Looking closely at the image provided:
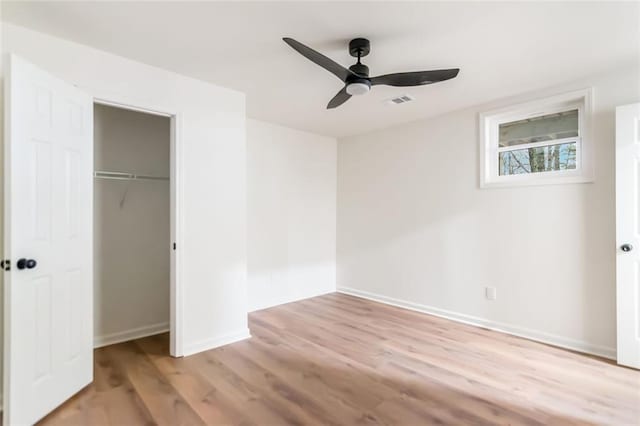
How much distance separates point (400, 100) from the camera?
3.47 m

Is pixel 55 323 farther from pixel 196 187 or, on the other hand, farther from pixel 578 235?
pixel 578 235

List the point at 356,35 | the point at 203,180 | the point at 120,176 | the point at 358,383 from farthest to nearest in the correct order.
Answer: the point at 120,176
the point at 203,180
the point at 358,383
the point at 356,35

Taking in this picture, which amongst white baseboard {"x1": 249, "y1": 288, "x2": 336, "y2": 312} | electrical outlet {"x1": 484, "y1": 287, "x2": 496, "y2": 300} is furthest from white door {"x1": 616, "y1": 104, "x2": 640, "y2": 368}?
white baseboard {"x1": 249, "y1": 288, "x2": 336, "y2": 312}

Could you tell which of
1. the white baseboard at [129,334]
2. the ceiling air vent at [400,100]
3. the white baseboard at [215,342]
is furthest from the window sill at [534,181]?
the white baseboard at [129,334]

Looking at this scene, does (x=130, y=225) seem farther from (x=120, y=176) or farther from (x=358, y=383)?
(x=358, y=383)

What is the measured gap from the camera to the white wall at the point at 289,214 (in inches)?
169

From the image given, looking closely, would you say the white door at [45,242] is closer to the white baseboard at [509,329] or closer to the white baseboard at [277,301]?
the white baseboard at [277,301]

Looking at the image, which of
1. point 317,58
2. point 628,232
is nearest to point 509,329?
point 628,232

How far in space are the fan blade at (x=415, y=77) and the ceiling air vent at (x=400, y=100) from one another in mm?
1061

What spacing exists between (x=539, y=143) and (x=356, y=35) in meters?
2.41

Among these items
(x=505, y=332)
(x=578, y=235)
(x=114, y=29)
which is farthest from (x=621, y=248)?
(x=114, y=29)

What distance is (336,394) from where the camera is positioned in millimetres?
2227

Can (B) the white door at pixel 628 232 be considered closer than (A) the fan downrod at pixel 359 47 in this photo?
No

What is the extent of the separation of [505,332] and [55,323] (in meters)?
4.04
